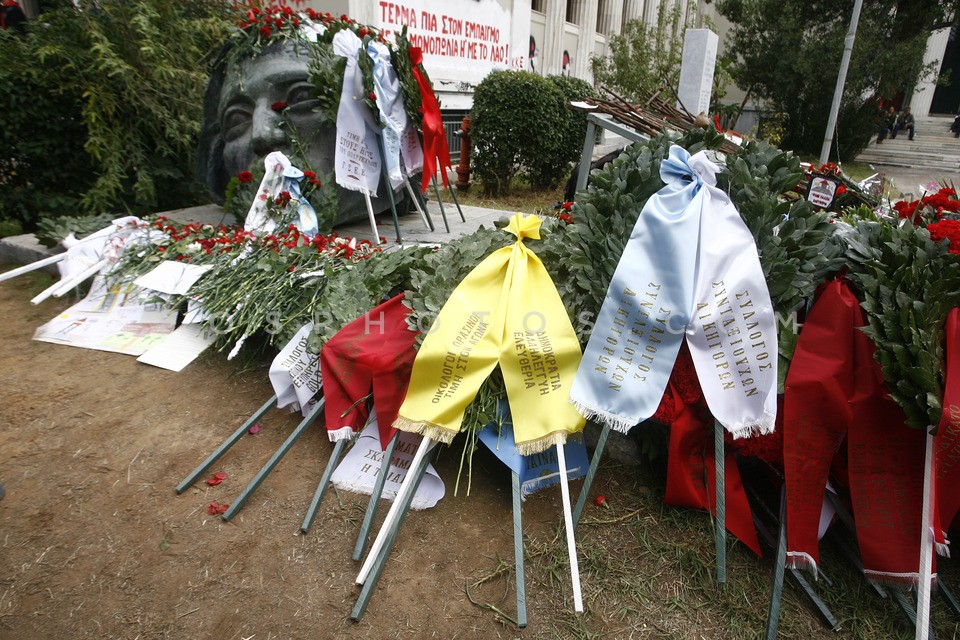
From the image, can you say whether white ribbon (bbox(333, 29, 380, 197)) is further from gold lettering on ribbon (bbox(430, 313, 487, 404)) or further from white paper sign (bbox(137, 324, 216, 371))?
gold lettering on ribbon (bbox(430, 313, 487, 404))

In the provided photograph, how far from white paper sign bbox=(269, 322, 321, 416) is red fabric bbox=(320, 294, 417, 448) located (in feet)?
0.60

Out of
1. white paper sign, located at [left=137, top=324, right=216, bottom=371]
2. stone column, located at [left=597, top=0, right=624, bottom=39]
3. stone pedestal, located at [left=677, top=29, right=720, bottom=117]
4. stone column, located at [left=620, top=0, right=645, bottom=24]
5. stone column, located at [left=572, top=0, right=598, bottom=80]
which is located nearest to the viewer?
white paper sign, located at [left=137, top=324, right=216, bottom=371]

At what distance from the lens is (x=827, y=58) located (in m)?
17.6

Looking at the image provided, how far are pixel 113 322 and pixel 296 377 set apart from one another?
6.14 feet

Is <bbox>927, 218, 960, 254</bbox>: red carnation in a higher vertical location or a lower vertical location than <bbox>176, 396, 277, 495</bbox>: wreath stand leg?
higher

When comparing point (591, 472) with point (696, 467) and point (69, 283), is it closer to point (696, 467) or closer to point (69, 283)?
point (696, 467)

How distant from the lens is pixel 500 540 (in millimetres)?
2299

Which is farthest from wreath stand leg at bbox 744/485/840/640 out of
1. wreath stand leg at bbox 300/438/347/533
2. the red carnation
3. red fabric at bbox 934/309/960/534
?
wreath stand leg at bbox 300/438/347/533

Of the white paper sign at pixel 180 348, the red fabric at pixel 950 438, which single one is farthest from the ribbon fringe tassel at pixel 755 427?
the white paper sign at pixel 180 348

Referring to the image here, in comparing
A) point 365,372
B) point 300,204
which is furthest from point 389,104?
point 365,372

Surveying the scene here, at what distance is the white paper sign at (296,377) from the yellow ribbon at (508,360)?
739 millimetres

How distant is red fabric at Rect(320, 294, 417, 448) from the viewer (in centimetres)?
262

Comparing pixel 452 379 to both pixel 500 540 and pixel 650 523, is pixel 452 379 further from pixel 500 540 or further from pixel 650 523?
pixel 650 523

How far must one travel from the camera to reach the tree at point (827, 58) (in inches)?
700
